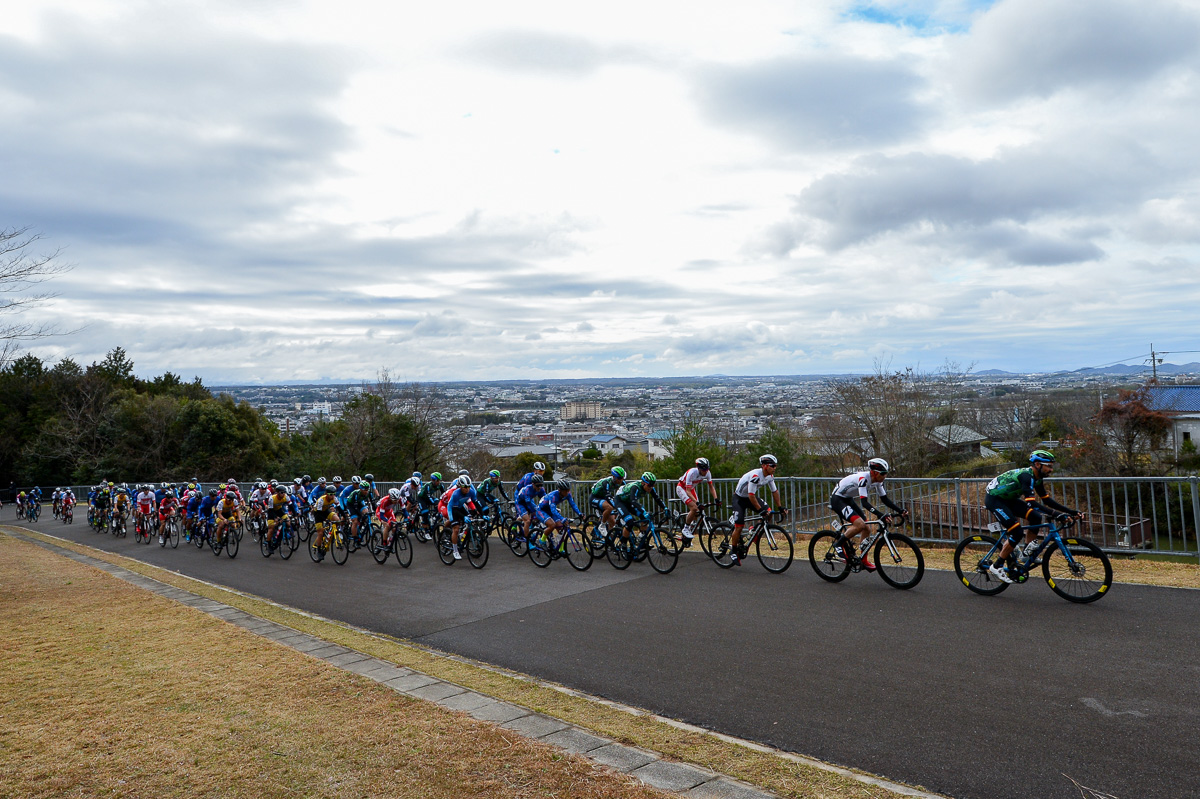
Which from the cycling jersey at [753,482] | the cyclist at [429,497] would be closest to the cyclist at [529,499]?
the cyclist at [429,497]

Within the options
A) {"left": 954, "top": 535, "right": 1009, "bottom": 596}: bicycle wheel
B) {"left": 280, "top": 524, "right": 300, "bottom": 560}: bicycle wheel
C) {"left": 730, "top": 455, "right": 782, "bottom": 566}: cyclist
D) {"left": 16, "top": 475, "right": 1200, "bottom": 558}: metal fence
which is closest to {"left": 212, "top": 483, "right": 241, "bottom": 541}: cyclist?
{"left": 280, "top": 524, "right": 300, "bottom": 560}: bicycle wheel

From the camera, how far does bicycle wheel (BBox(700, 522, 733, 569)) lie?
12594 millimetres

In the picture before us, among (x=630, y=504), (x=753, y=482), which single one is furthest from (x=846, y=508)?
(x=630, y=504)

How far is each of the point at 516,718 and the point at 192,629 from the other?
590cm

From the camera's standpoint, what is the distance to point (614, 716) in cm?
615

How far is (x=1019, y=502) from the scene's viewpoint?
922 centimetres

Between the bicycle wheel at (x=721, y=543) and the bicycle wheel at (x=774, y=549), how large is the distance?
55 cm

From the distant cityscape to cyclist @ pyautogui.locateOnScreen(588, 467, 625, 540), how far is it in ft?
68.0

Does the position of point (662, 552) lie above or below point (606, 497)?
below

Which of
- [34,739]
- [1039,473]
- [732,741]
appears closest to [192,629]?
[34,739]

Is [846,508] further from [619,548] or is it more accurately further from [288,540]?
[288,540]

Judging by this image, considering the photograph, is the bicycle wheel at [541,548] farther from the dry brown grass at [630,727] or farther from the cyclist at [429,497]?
the dry brown grass at [630,727]

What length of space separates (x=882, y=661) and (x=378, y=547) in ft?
38.8

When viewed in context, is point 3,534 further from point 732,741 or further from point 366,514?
point 732,741
